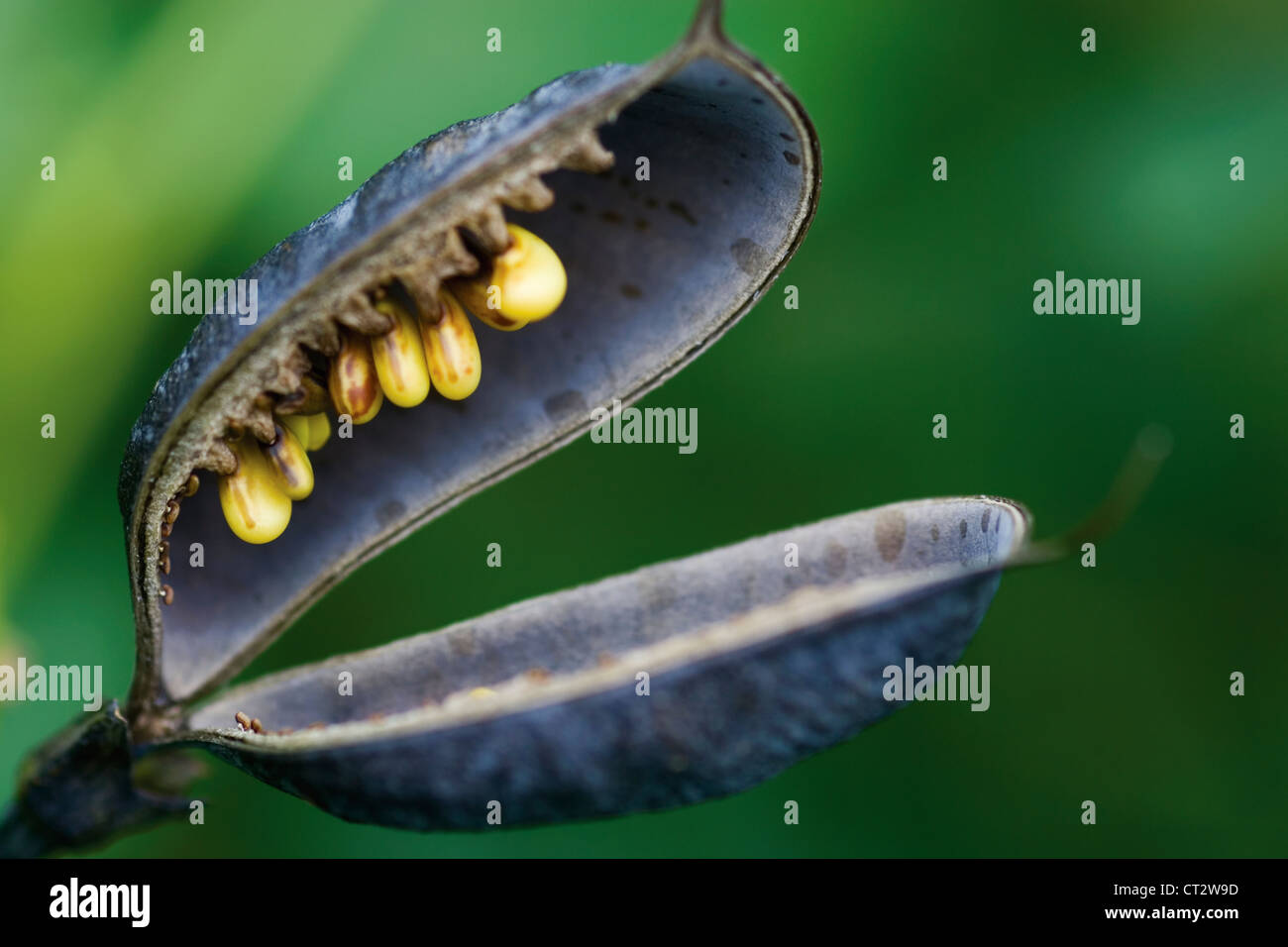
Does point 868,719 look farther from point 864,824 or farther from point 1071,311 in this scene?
point 1071,311

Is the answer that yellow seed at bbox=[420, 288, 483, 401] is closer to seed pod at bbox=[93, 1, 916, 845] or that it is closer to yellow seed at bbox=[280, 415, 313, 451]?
seed pod at bbox=[93, 1, 916, 845]

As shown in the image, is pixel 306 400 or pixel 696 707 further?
pixel 306 400

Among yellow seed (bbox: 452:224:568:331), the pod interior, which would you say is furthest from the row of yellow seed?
the pod interior

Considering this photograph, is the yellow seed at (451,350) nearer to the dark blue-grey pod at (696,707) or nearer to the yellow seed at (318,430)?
the yellow seed at (318,430)

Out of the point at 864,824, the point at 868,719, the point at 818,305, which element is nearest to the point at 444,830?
the point at 868,719

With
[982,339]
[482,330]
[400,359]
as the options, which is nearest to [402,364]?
[400,359]

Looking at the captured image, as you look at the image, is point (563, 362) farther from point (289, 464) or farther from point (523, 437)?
point (289, 464)
